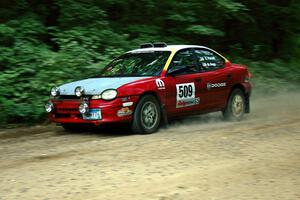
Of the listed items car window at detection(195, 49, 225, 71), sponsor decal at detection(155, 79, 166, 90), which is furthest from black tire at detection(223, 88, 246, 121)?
sponsor decal at detection(155, 79, 166, 90)

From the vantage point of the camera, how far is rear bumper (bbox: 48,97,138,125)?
878 centimetres

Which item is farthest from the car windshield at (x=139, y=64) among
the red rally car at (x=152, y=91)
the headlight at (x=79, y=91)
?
the headlight at (x=79, y=91)

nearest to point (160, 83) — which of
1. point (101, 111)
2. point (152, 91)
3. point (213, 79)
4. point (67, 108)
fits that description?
point (152, 91)

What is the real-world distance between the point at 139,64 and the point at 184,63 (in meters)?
0.90

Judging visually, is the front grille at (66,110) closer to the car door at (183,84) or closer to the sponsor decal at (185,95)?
the car door at (183,84)

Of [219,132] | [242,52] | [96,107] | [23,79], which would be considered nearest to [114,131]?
[96,107]

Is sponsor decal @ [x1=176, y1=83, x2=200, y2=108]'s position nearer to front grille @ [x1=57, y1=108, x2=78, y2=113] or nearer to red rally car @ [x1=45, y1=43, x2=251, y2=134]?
red rally car @ [x1=45, y1=43, x2=251, y2=134]

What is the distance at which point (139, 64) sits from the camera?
991cm

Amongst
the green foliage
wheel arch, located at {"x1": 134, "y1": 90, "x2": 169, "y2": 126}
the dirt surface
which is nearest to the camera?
the dirt surface

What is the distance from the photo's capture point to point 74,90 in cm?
912

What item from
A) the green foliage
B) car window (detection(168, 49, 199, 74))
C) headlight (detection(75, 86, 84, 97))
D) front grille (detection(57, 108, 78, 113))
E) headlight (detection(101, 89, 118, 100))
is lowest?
front grille (detection(57, 108, 78, 113))

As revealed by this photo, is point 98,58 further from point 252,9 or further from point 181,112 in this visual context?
point 252,9

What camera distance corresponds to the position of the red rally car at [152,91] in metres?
8.88

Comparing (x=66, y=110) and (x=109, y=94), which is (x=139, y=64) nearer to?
(x=109, y=94)
